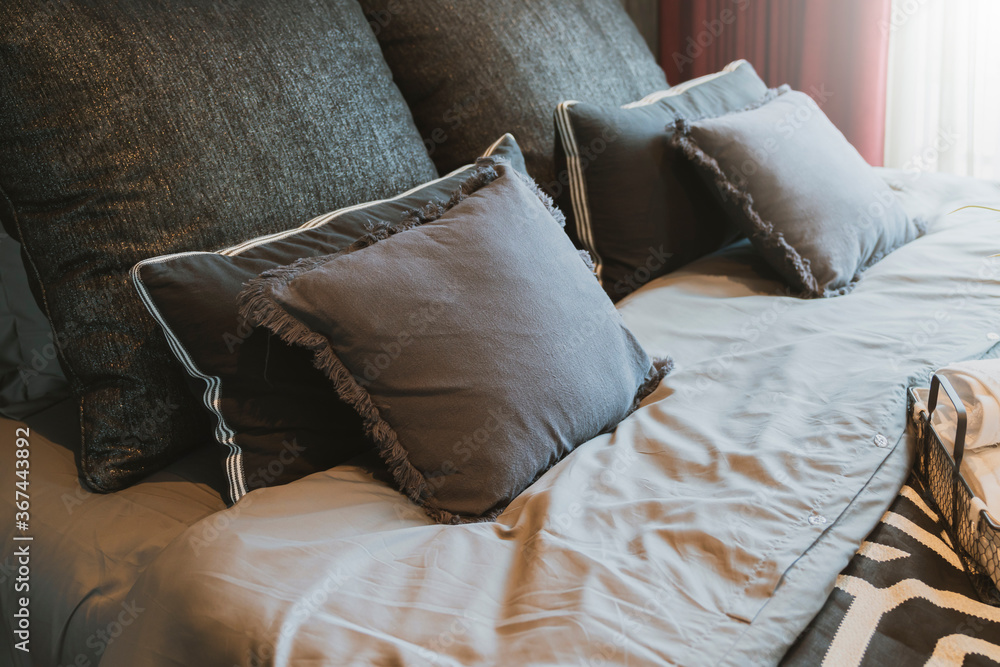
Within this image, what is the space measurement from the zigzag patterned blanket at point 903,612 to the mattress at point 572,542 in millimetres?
21

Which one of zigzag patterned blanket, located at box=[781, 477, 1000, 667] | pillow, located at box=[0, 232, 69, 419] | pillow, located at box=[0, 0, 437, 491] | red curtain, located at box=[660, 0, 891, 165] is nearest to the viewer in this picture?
zigzag patterned blanket, located at box=[781, 477, 1000, 667]

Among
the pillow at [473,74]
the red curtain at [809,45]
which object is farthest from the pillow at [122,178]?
the red curtain at [809,45]

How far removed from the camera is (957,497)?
74cm

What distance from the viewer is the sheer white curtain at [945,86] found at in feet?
6.78

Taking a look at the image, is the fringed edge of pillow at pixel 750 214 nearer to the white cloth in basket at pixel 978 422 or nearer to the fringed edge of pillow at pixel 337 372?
the white cloth in basket at pixel 978 422

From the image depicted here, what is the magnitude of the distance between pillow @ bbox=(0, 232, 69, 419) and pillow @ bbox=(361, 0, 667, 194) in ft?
2.50

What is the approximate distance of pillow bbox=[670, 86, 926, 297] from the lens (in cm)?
133

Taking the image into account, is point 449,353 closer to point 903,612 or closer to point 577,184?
point 903,612

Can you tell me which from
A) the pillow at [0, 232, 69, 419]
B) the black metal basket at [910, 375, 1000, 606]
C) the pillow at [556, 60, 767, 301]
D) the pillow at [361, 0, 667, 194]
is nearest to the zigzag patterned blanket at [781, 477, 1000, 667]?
the black metal basket at [910, 375, 1000, 606]

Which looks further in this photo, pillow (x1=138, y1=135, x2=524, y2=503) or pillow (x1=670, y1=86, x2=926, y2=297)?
pillow (x1=670, y1=86, x2=926, y2=297)

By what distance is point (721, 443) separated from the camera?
35.2 inches

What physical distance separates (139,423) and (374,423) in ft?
1.14

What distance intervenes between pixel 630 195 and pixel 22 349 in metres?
1.09

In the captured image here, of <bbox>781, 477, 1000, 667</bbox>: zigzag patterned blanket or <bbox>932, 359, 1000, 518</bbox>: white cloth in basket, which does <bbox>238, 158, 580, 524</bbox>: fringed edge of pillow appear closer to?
<bbox>781, 477, 1000, 667</bbox>: zigzag patterned blanket
